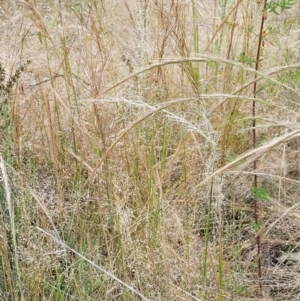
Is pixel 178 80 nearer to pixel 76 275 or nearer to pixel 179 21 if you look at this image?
pixel 179 21

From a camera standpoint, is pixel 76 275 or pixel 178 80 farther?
pixel 178 80

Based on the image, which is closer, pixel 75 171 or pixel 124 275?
pixel 124 275

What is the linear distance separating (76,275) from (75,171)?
0.30 m

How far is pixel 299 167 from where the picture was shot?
202 centimetres

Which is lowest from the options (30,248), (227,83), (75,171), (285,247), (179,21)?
(285,247)

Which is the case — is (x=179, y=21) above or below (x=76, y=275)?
above

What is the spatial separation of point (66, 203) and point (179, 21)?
0.58 m

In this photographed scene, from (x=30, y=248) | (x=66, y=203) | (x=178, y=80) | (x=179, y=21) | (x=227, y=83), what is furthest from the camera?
(x=178, y=80)

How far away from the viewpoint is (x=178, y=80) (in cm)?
232

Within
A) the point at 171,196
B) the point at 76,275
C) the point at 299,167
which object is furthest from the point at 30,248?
the point at 299,167

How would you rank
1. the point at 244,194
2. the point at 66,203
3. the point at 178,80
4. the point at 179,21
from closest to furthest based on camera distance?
the point at 66,203 < the point at 179,21 < the point at 244,194 < the point at 178,80

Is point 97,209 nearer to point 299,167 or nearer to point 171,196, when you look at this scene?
point 171,196

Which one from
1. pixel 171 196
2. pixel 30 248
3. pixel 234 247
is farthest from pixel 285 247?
pixel 30 248

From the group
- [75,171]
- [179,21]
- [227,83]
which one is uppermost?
[179,21]
